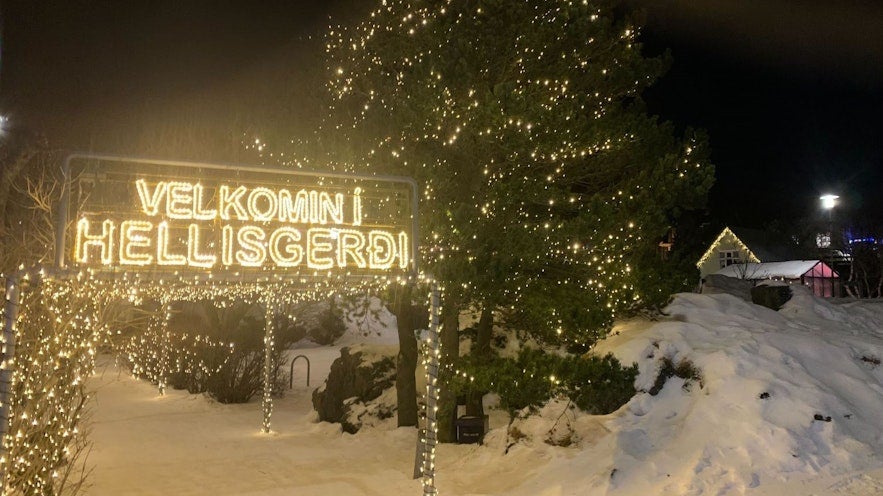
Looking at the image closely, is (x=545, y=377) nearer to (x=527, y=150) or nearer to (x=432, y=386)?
(x=432, y=386)

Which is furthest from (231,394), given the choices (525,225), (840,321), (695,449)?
(840,321)

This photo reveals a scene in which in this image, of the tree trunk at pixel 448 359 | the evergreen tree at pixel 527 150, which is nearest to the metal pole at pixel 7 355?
the evergreen tree at pixel 527 150

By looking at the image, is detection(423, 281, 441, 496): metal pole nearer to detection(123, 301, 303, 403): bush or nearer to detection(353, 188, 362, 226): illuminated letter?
detection(353, 188, 362, 226): illuminated letter

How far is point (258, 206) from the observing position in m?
7.08

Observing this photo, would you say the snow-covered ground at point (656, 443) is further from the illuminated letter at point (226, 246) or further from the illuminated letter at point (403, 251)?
the illuminated letter at point (226, 246)

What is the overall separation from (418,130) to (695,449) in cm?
596

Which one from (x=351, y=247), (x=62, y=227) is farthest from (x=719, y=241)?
(x=62, y=227)

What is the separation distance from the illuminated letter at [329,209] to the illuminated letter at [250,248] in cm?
74

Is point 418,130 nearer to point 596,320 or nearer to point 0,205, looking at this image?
point 596,320

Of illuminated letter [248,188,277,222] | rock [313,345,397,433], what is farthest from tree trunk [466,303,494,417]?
illuminated letter [248,188,277,222]

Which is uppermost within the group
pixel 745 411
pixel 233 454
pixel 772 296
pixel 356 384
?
pixel 772 296

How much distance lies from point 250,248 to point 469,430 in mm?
6247

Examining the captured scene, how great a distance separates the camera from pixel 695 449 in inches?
329

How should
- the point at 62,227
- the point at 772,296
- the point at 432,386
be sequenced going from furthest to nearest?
the point at 772,296 < the point at 432,386 < the point at 62,227
